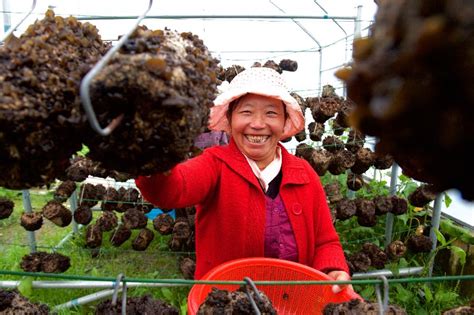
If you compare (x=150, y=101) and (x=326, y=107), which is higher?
(x=326, y=107)

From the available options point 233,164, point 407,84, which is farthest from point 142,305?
point 407,84

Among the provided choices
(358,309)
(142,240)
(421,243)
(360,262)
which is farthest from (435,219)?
(142,240)

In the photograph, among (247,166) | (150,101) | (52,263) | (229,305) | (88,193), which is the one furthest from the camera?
(88,193)

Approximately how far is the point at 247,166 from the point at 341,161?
1.26 m

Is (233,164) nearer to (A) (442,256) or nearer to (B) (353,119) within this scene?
(B) (353,119)

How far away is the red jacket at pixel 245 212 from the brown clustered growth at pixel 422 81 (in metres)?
1.32

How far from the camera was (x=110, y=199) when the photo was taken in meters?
3.55

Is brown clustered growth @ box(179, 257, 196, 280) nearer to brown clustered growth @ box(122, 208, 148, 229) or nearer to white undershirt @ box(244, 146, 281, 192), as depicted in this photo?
brown clustered growth @ box(122, 208, 148, 229)

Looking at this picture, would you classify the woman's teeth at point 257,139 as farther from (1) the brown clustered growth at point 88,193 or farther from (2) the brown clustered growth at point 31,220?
(1) the brown clustered growth at point 88,193

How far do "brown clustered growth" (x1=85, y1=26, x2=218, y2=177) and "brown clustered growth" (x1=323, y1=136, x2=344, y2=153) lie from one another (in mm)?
2354

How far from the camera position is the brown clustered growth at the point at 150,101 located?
2.73 feet

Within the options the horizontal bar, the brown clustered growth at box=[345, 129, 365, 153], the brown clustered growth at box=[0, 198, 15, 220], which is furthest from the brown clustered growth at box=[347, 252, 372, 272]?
the brown clustered growth at box=[0, 198, 15, 220]

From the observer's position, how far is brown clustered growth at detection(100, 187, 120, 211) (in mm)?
3555

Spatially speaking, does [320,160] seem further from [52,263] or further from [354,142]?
[52,263]
